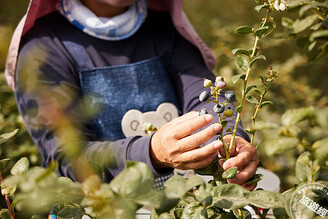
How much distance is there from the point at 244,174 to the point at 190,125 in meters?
0.12

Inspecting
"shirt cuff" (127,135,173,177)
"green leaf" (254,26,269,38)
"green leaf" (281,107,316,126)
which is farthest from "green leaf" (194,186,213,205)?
"shirt cuff" (127,135,173,177)

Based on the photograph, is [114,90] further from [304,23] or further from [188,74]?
[304,23]

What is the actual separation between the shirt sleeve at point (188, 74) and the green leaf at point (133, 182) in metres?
0.72

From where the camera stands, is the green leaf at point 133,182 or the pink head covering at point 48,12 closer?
the green leaf at point 133,182

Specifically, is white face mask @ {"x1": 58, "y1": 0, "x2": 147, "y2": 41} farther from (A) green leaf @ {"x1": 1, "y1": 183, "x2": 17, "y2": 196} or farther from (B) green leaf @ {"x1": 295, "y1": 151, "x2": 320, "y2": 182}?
(B) green leaf @ {"x1": 295, "y1": 151, "x2": 320, "y2": 182}

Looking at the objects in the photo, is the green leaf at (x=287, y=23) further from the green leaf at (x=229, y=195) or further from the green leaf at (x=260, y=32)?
the green leaf at (x=229, y=195)

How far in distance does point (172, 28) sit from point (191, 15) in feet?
5.74

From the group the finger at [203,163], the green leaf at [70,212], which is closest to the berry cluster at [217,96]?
the finger at [203,163]

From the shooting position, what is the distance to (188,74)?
1.15 metres

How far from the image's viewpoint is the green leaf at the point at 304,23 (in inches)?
18.4

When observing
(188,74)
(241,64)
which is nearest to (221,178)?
(241,64)

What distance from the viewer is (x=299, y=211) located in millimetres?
420

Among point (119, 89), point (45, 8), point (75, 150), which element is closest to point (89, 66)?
point (119, 89)

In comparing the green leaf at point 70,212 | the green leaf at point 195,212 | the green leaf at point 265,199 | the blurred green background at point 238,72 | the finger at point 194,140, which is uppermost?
the green leaf at point 265,199
